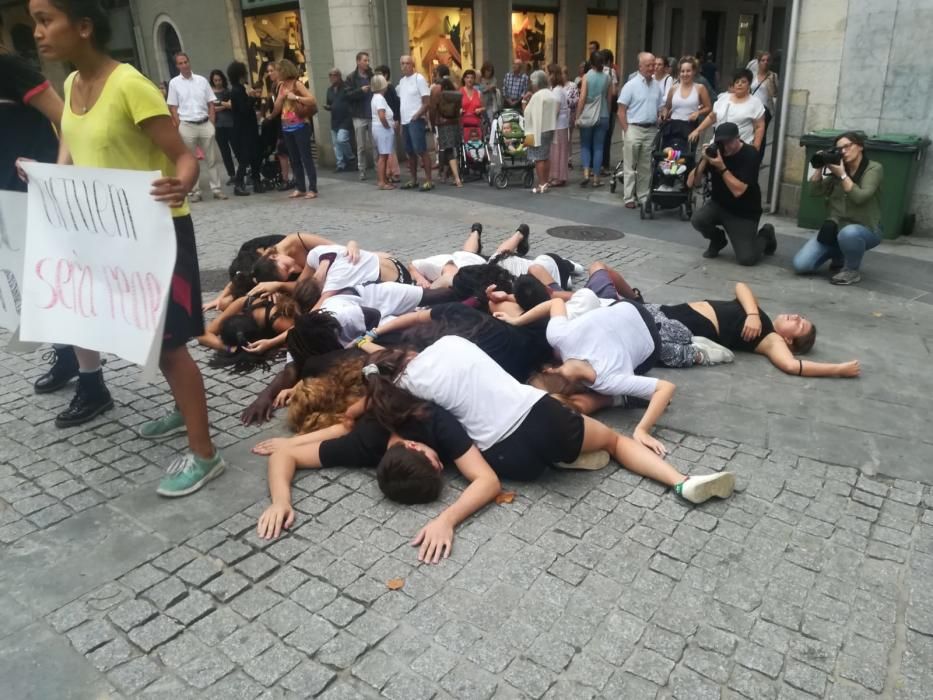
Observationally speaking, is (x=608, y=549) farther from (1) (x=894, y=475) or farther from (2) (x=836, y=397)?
(2) (x=836, y=397)

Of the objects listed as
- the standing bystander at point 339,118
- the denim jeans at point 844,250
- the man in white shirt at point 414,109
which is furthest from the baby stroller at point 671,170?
the standing bystander at point 339,118

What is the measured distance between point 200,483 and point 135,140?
1.56 meters

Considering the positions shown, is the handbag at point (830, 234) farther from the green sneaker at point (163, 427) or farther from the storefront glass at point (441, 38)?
the storefront glass at point (441, 38)

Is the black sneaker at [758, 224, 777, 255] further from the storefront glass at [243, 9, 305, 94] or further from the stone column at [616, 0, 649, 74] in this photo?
the stone column at [616, 0, 649, 74]

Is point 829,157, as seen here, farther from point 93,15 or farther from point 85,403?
point 85,403

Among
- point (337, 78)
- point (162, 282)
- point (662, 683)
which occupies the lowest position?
point (662, 683)

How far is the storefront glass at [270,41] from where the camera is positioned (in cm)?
1526

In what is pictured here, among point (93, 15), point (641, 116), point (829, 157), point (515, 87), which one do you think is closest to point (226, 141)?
point (515, 87)

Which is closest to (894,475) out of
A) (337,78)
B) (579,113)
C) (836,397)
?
(836,397)

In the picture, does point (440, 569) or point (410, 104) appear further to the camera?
point (410, 104)

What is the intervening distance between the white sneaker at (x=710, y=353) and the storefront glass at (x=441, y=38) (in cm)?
1180

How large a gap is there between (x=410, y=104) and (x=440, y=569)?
9.38 metres

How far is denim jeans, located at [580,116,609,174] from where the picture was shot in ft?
35.9

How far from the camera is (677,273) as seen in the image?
6762mm
